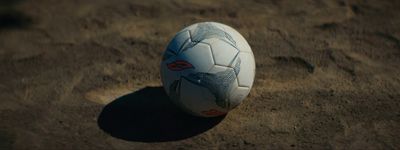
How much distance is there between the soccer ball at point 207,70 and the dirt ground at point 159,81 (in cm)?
47

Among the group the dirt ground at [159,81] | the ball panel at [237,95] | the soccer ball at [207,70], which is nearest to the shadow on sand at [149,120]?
the dirt ground at [159,81]

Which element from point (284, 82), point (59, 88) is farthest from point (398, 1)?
point (59, 88)

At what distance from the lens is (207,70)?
5.86m

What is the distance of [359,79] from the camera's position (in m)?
7.05

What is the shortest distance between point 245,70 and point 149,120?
52.2 inches

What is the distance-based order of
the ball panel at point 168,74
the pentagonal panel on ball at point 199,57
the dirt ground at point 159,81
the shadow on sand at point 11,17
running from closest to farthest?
the pentagonal panel on ball at point 199,57 → the ball panel at point 168,74 → the dirt ground at point 159,81 → the shadow on sand at point 11,17

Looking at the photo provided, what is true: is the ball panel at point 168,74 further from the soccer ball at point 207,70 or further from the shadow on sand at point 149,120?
the shadow on sand at point 149,120

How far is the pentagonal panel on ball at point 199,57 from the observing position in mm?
5863

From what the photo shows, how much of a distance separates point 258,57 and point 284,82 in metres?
0.60

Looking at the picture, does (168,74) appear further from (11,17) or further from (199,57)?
(11,17)

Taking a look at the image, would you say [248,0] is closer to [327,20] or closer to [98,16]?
[327,20]

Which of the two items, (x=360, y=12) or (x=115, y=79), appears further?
(x=360, y=12)

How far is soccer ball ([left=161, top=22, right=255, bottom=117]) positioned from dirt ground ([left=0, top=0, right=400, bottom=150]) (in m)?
0.47

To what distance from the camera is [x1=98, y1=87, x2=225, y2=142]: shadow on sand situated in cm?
635
